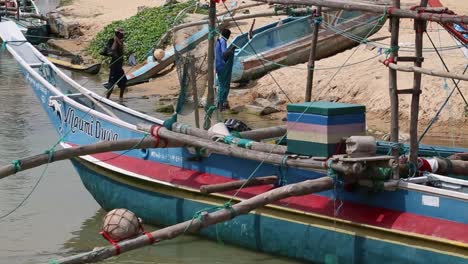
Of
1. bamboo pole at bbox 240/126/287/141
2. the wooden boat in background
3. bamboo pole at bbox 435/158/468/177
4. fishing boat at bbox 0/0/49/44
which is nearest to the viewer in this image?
bamboo pole at bbox 435/158/468/177

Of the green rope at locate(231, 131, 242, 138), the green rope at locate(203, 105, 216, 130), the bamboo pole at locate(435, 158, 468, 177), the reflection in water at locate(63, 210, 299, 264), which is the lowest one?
the reflection in water at locate(63, 210, 299, 264)

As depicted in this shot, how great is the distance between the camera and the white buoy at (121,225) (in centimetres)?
888

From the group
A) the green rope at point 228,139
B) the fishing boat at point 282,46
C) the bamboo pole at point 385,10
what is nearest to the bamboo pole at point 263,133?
the green rope at point 228,139

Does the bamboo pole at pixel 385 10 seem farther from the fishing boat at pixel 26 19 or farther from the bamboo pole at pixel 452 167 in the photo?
the fishing boat at pixel 26 19

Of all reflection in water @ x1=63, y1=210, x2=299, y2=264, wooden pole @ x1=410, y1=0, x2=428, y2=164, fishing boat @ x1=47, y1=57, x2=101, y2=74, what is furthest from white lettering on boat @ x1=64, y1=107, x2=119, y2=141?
fishing boat @ x1=47, y1=57, x2=101, y2=74

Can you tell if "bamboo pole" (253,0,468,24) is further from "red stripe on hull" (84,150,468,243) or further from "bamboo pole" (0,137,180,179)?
"bamboo pole" (0,137,180,179)

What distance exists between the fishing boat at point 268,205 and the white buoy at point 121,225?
760mm

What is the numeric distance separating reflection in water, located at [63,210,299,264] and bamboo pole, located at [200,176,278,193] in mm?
660

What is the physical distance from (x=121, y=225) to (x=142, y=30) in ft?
52.9

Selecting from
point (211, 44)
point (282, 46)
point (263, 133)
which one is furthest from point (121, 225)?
point (282, 46)

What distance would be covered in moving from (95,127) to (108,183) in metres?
0.66

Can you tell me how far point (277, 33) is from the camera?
18484mm

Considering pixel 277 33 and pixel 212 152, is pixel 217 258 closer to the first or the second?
pixel 212 152

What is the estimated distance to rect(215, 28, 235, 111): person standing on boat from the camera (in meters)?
13.1
